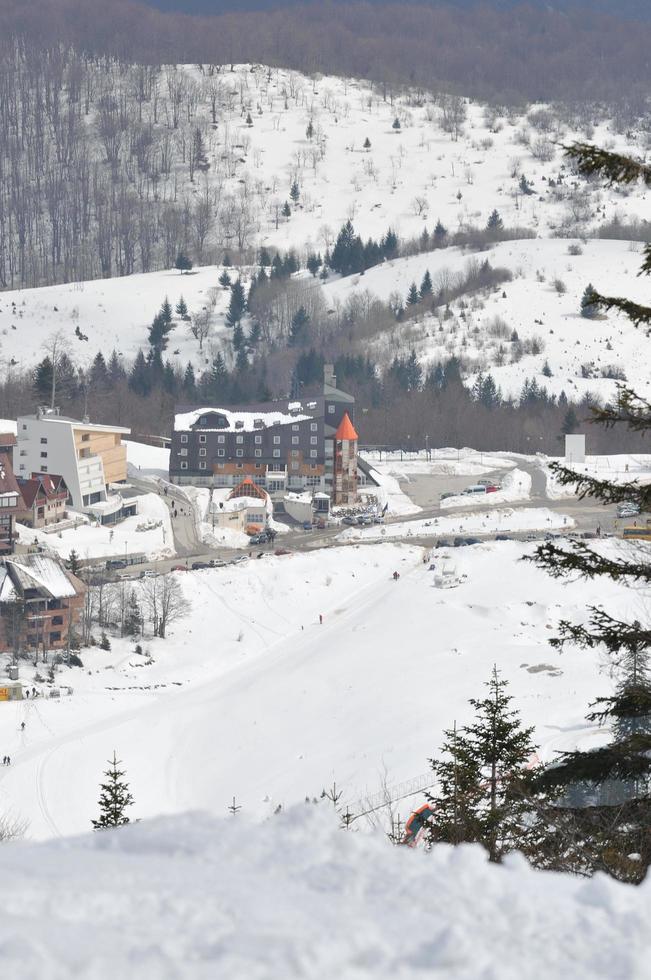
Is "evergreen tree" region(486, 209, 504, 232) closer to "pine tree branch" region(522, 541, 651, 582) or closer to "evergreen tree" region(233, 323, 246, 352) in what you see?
"evergreen tree" region(233, 323, 246, 352)

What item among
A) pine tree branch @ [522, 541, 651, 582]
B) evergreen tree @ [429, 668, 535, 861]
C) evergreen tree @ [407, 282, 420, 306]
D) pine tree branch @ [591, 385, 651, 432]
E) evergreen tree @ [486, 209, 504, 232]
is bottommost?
evergreen tree @ [429, 668, 535, 861]

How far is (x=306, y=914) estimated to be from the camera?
304cm

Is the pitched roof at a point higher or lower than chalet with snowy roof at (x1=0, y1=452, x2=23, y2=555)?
higher

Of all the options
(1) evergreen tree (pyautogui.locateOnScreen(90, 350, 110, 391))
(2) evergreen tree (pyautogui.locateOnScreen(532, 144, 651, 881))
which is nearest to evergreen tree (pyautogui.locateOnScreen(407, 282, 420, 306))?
A: (1) evergreen tree (pyautogui.locateOnScreen(90, 350, 110, 391))

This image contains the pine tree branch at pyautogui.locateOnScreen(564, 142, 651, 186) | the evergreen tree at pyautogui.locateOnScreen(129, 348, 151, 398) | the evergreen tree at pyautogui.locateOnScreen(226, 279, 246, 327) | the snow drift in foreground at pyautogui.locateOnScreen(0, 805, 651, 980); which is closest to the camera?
the snow drift in foreground at pyautogui.locateOnScreen(0, 805, 651, 980)

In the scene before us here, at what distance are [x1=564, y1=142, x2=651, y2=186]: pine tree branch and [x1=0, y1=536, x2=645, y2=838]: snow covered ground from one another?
41.9ft

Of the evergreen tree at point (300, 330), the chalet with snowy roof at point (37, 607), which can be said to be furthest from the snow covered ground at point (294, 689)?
the evergreen tree at point (300, 330)

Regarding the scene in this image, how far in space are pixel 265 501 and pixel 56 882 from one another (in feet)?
146

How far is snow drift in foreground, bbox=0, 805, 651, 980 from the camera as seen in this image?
2.82m

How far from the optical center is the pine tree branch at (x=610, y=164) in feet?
21.7

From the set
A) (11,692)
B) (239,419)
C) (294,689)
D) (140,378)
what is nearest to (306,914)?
(294,689)

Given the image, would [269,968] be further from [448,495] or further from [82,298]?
[82,298]

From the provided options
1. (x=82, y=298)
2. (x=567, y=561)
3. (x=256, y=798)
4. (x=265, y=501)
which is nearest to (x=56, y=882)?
(x=567, y=561)

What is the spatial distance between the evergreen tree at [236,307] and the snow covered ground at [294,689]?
2260 inches
